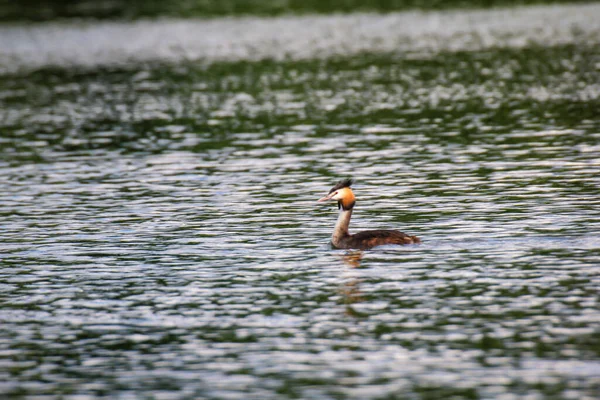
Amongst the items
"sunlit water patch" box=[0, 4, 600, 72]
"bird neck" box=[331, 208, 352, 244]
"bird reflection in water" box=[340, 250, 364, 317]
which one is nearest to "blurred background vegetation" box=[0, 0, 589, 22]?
"sunlit water patch" box=[0, 4, 600, 72]

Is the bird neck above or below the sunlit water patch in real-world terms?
above

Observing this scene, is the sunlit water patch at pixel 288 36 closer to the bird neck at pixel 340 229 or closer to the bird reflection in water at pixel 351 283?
the bird neck at pixel 340 229

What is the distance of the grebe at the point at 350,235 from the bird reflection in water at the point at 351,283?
27cm

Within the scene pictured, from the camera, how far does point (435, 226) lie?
27.8m

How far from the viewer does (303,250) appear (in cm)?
2625

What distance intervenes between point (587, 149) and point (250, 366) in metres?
22.8

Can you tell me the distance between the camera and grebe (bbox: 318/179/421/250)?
25500 mm

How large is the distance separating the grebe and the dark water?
0.30 m

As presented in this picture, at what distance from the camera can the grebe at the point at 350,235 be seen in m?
25.5

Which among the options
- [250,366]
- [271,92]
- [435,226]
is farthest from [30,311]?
[271,92]

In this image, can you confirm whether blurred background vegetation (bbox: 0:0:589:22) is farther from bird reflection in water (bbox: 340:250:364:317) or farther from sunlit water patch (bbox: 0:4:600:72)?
bird reflection in water (bbox: 340:250:364:317)

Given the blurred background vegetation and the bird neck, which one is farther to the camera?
the blurred background vegetation

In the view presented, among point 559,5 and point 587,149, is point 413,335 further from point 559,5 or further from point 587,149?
point 559,5

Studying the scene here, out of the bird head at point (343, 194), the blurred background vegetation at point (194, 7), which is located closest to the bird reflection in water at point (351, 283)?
the bird head at point (343, 194)
